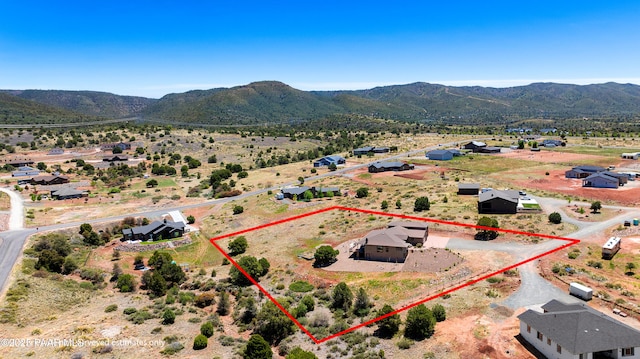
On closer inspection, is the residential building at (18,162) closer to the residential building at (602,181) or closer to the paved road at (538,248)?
the paved road at (538,248)

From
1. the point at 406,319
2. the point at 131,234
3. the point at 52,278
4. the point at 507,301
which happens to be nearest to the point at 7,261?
the point at 52,278

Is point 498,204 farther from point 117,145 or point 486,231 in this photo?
point 117,145

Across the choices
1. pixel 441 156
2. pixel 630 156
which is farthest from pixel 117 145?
pixel 630 156

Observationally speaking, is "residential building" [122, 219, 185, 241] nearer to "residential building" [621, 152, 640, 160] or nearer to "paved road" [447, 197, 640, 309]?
"paved road" [447, 197, 640, 309]

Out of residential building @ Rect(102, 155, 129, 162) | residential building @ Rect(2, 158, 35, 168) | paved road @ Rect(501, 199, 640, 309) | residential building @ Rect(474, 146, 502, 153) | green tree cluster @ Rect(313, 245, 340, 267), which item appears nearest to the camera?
paved road @ Rect(501, 199, 640, 309)

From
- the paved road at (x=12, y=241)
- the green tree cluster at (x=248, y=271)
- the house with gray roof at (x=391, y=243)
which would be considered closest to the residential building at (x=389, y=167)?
the house with gray roof at (x=391, y=243)

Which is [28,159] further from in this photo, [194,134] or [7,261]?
[7,261]

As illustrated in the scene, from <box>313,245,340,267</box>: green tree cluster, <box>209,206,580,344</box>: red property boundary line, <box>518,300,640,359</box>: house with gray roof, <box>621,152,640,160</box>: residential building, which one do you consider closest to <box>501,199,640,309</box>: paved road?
<box>209,206,580,344</box>: red property boundary line
